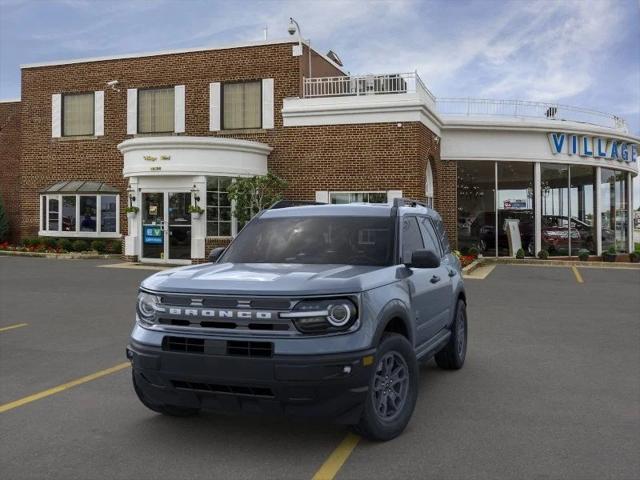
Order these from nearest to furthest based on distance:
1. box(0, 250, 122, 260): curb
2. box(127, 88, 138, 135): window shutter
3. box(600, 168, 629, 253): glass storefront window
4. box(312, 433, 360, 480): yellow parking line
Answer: box(312, 433, 360, 480): yellow parking line
box(0, 250, 122, 260): curb
box(127, 88, 138, 135): window shutter
box(600, 168, 629, 253): glass storefront window

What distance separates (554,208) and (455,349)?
19762mm

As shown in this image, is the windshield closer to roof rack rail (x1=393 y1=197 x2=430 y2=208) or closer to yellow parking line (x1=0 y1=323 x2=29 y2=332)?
roof rack rail (x1=393 y1=197 x2=430 y2=208)

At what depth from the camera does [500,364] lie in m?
7.09

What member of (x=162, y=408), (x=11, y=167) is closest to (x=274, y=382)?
(x=162, y=408)

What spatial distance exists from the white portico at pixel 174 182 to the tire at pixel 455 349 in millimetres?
13990

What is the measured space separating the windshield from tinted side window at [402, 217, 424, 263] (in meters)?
0.19

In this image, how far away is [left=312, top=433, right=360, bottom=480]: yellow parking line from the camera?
12.9 feet

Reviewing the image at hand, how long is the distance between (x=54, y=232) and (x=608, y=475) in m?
24.3

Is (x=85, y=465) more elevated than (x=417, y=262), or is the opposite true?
(x=417, y=262)

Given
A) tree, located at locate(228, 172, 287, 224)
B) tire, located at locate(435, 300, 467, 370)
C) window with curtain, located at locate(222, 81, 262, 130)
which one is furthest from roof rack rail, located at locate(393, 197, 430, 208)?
window with curtain, located at locate(222, 81, 262, 130)

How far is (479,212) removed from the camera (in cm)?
2423

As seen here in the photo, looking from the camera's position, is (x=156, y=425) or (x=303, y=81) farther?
(x=303, y=81)

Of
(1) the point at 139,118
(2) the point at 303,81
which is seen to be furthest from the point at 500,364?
(1) the point at 139,118

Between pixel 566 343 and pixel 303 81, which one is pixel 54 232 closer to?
pixel 303 81
